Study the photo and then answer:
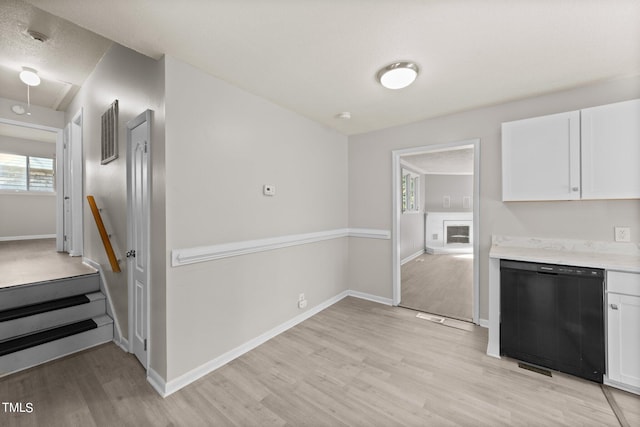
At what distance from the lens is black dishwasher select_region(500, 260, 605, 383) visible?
1.96 metres

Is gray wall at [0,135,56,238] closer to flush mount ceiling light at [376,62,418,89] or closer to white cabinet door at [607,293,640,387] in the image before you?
flush mount ceiling light at [376,62,418,89]

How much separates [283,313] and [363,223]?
1827 millimetres

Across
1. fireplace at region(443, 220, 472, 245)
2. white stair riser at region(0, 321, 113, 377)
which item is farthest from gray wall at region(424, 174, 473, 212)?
white stair riser at region(0, 321, 113, 377)

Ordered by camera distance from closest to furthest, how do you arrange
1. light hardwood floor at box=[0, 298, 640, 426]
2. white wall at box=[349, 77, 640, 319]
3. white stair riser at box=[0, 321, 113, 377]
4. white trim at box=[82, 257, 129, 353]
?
light hardwood floor at box=[0, 298, 640, 426] < white stair riser at box=[0, 321, 113, 377] < white wall at box=[349, 77, 640, 319] < white trim at box=[82, 257, 129, 353]

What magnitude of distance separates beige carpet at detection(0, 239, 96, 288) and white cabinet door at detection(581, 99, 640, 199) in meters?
5.29

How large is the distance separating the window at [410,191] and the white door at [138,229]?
571cm

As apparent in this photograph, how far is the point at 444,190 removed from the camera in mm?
8664

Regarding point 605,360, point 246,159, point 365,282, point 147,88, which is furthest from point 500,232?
point 147,88

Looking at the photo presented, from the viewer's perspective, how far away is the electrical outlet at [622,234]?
2.23 m

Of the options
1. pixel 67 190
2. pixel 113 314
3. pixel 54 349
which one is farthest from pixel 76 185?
pixel 54 349

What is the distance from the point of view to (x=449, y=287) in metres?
4.43

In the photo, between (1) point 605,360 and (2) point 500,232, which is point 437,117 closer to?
(2) point 500,232

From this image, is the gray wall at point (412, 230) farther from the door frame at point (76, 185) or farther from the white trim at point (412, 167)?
the door frame at point (76, 185)

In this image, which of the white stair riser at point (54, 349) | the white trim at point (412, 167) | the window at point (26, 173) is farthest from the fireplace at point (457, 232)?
the window at point (26, 173)
